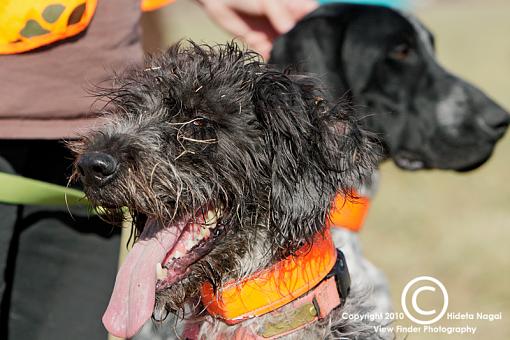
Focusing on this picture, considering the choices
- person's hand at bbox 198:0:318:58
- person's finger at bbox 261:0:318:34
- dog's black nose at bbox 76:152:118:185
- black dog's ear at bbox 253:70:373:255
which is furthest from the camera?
person's finger at bbox 261:0:318:34

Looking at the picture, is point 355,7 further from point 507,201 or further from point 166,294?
point 507,201

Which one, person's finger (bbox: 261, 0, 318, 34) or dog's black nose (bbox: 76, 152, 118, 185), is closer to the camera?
dog's black nose (bbox: 76, 152, 118, 185)

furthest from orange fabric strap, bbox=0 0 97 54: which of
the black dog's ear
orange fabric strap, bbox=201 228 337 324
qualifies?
orange fabric strap, bbox=201 228 337 324

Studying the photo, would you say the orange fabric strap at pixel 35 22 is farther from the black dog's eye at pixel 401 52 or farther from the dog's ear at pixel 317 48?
Answer: the black dog's eye at pixel 401 52

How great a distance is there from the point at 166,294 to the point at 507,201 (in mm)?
6842

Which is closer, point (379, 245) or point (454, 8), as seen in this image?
point (379, 245)

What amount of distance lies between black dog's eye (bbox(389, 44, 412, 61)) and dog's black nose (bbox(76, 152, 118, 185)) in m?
2.60

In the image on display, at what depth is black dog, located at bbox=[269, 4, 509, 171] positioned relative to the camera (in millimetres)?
4711

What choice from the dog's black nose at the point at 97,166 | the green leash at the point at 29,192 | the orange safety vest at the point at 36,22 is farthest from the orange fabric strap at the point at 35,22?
the dog's black nose at the point at 97,166

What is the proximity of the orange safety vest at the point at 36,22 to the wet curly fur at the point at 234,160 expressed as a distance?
514mm

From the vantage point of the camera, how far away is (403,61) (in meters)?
4.78

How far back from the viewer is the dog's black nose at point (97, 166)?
98.7 inches

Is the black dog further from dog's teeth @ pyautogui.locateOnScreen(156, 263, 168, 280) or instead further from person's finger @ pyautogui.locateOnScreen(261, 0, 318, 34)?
dog's teeth @ pyautogui.locateOnScreen(156, 263, 168, 280)

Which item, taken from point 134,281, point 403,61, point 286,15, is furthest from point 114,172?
point 403,61
